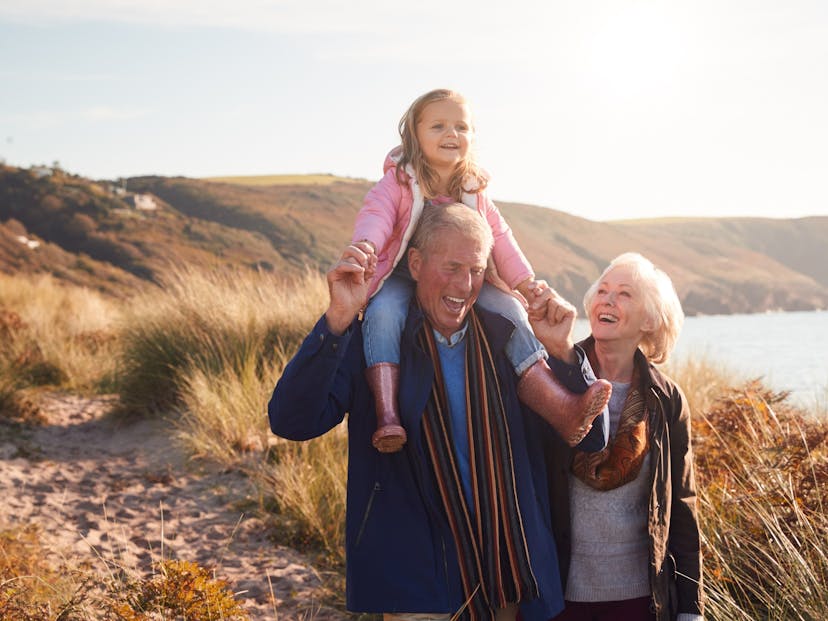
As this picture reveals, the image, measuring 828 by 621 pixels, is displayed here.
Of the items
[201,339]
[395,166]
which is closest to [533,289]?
[395,166]

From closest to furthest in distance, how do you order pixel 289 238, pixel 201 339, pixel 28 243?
pixel 201 339
pixel 28 243
pixel 289 238

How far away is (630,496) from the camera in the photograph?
8.86 ft

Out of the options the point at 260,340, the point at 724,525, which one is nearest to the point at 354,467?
the point at 724,525

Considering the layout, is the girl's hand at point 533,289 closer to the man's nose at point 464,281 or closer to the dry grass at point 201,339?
the man's nose at point 464,281

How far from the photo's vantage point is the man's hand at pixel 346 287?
94.3 inches

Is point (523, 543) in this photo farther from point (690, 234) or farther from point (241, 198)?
point (690, 234)

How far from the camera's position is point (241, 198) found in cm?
6769

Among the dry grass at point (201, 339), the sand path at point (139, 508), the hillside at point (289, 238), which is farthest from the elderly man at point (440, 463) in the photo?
the hillside at point (289, 238)

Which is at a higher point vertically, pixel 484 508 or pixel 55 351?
pixel 484 508

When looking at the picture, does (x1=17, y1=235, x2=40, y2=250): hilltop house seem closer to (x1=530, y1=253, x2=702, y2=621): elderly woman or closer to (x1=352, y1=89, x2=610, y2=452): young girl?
(x1=352, y1=89, x2=610, y2=452): young girl

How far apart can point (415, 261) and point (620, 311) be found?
2.41 feet

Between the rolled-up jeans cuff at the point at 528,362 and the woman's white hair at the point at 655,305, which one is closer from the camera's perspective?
the rolled-up jeans cuff at the point at 528,362

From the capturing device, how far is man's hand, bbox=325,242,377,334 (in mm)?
2395

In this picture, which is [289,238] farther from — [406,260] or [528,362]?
[528,362]
